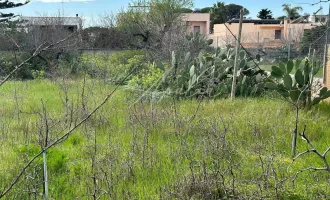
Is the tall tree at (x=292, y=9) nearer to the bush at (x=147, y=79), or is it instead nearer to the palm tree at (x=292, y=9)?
the palm tree at (x=292, y=9)

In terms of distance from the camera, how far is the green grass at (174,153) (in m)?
3.24

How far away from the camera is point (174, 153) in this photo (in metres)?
4.29

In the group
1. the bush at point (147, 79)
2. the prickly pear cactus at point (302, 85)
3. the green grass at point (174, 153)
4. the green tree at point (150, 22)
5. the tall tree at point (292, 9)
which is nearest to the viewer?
the green grass at point (174, 153)

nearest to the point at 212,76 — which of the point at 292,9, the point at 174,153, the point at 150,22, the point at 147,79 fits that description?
the point at 147,79

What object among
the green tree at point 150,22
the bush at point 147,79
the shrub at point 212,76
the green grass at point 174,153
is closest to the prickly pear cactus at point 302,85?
the green grass at point 174,153

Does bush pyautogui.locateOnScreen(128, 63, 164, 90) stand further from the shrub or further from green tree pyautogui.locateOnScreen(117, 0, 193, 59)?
green tree pyautogui.locateOnScreen(117, 0, 193, 59)

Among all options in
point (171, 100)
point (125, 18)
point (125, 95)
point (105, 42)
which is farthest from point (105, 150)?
point (125, 18)

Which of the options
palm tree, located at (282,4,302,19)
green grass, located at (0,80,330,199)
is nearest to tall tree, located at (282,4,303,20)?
palm tree, located at (282,4,302,19)

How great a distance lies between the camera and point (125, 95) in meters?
8.66

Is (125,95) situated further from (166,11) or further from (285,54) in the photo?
(166,11)

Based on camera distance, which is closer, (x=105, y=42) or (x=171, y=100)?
(x=171, y=100)

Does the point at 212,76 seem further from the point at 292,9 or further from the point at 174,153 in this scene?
the point at 174,153

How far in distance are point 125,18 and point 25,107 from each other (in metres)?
15.0

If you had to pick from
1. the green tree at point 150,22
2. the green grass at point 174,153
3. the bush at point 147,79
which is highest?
the green tree at point 150,22
